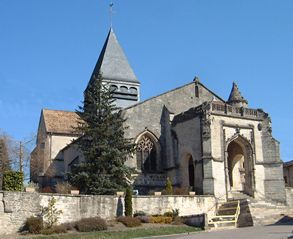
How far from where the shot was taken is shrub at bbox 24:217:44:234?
1008 inches

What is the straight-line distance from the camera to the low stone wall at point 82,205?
86.1 ft

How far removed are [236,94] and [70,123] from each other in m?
17.1

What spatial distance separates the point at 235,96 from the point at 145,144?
11.4m

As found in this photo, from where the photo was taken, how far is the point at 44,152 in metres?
50.8

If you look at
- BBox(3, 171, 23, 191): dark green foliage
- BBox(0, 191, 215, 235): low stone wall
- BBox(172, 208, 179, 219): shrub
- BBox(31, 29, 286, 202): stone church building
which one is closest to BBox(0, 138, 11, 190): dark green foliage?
BBox(31, 29, 286, 202): stone church building

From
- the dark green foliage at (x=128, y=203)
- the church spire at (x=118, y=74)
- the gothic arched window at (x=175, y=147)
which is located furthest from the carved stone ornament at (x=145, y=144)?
the dark green foliage at (x=128, y=203)

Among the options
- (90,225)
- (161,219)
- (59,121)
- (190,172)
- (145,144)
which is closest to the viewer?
(90,225)

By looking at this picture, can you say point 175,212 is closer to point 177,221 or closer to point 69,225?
point 177,221

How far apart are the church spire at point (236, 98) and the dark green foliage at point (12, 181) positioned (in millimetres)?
24341

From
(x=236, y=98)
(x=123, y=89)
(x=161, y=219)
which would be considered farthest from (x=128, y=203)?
(x=123, y=89)

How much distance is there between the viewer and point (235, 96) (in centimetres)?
4722

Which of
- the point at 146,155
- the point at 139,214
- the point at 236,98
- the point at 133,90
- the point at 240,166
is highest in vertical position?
the point at 133,90

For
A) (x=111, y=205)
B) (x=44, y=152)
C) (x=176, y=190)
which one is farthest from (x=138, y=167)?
(x=44, y=152)

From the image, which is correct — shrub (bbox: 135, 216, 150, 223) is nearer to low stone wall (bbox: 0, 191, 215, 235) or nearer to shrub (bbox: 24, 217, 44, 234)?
low stone wall (bbox: 0, 191, 215, 235)
